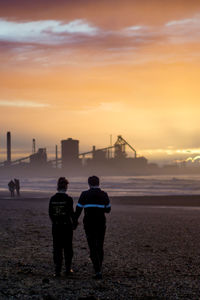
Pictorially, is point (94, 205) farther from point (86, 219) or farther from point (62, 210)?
point (62, 210)

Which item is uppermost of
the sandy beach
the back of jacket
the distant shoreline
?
the back of jacket

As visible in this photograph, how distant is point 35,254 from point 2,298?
404 cm

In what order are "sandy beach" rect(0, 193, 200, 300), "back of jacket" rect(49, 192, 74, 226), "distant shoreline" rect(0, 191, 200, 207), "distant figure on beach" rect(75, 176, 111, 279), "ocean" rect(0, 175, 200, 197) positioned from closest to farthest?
1. "sandy beach" rect(0, 193, 200, 300)
2. "distant figure on beach" rect(75, 176, 111, 279)
3. "back of jacket" rect(49, 192, 74, 226)
4. "distant shoreline" rect(0, 191, 200, 207)
5. "ocean" rect(0, 175, 200, 197)

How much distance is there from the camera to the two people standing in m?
8.02

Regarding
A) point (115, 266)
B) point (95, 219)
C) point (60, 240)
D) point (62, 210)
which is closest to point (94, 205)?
point (95, 219)

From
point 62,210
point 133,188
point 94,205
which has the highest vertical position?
point 94,205

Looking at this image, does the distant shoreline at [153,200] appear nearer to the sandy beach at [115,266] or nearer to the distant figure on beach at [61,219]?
the sandy beach at [115,266]

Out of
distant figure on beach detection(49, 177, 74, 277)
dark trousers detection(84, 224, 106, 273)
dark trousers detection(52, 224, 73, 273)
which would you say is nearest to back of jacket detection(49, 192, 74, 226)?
distant figure on beach detection(49, 177, 74, 277)

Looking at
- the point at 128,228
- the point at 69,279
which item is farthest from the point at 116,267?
the point at 128,228

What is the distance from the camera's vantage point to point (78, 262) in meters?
9.81

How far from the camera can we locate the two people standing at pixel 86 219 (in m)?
8.02

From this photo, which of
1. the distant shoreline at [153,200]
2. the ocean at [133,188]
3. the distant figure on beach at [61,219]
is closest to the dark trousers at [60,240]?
the distant figure on beach at [61,219]

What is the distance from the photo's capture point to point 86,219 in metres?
8.05

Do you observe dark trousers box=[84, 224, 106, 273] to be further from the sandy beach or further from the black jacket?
the sandy beach
